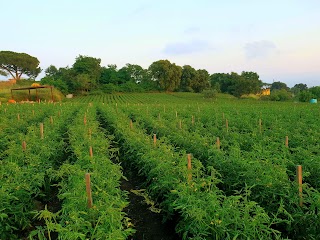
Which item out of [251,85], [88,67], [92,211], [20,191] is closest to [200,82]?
[251,85]

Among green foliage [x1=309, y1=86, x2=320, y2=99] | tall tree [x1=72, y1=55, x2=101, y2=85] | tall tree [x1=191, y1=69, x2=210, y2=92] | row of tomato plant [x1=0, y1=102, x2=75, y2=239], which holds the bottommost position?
row of tomato plant [x1=0, y1=102, x2=75, y2=239]

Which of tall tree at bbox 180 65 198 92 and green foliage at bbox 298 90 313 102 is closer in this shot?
green foliage at bbox 298 90 313 102

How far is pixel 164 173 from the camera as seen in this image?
5457 mm

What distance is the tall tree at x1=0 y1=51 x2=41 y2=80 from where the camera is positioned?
3306 inches

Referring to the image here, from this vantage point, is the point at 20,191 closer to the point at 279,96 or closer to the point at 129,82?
the point at 279,96

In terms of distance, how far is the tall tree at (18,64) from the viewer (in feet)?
275

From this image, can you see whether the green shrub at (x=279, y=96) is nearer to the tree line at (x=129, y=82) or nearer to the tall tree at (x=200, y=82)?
the tree line at (x=129, y=82)

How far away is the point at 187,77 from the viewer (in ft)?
286

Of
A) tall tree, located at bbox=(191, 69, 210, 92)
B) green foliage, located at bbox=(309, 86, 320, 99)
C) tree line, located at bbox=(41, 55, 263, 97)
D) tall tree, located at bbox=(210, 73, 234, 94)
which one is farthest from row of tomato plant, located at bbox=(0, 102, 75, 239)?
tall tree, located at bbox=(210, 73, 234, 94)

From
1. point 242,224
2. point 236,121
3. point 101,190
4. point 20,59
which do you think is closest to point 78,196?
point 101,190

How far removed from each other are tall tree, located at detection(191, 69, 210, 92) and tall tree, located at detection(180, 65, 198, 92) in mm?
916

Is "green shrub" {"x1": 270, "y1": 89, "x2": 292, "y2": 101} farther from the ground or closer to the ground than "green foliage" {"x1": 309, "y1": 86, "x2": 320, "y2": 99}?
closer to the ground

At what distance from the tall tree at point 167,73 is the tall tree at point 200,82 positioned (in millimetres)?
5614

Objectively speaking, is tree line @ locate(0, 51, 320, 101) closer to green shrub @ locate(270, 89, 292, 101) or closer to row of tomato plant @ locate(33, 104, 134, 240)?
green shrub @ locate(270, 89, 292, 101)
